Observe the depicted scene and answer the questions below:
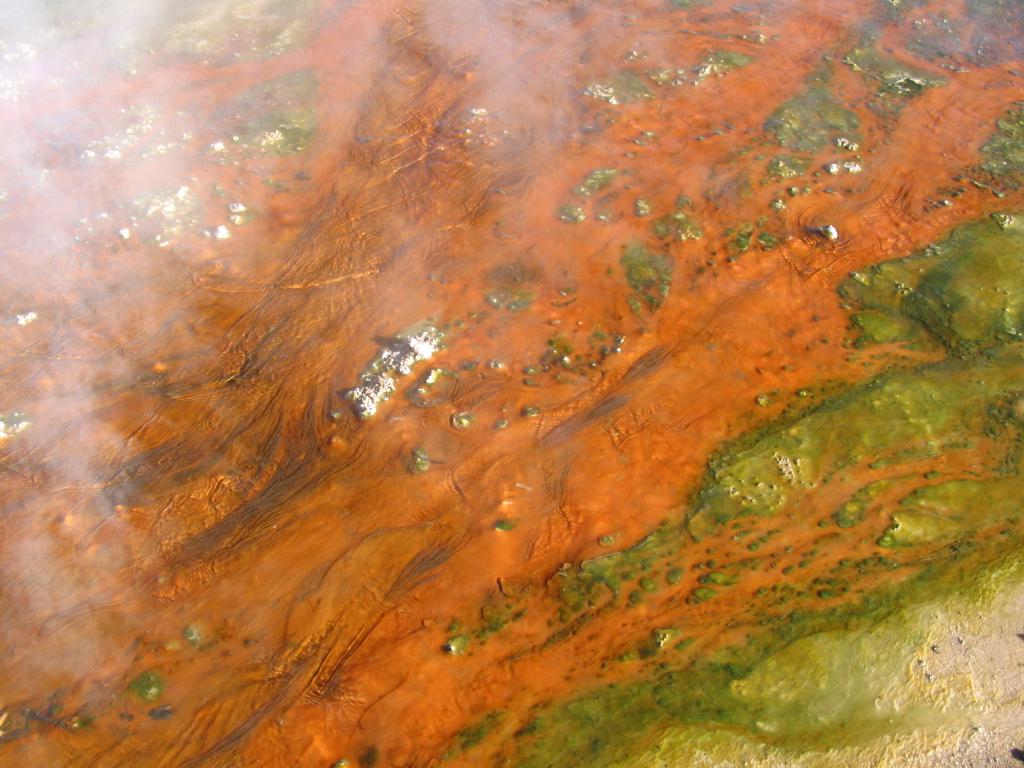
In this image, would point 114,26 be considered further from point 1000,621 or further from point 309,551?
point 1000,621

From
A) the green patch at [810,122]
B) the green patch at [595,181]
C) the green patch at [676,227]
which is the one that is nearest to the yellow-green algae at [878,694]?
the green patch at [676,227]

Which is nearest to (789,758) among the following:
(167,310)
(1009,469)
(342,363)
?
(1009,469)

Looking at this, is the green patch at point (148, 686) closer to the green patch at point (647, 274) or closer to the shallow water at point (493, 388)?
the shallow water at point (493, 388)

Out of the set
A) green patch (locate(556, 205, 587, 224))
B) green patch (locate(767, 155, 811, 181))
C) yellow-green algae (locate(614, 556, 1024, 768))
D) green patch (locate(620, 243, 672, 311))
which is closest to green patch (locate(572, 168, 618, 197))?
green patch (locate(556, 205, 587, 224))

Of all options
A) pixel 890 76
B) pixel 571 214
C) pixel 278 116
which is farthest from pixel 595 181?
pixel 890 76

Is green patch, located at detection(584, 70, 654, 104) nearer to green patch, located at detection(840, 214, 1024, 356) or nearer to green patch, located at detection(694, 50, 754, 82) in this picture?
green patch, located at detection(694, 50, 754, 82)
